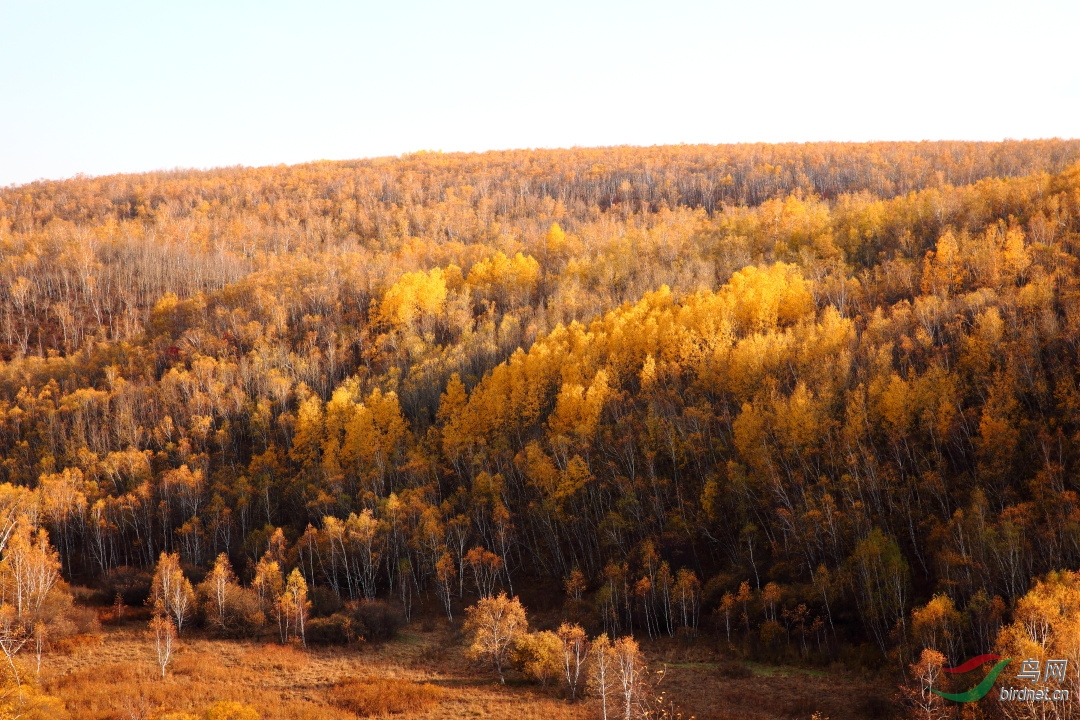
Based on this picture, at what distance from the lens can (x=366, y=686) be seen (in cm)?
4581

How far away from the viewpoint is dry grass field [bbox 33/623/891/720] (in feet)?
136

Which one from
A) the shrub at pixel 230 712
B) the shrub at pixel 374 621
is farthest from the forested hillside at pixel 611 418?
the shrub at pixel 230 712

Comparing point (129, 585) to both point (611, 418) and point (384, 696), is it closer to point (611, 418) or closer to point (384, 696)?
point (384, 696)

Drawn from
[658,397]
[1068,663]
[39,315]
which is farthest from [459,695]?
[39,315]

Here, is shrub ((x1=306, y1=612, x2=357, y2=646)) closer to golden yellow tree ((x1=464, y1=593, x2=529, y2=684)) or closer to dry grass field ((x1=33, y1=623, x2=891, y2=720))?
dry grass field ((x1=33, y1=623, x2=891, y2=720))

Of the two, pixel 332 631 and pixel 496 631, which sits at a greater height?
pixel 496 631

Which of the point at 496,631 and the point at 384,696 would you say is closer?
the point at 384,696

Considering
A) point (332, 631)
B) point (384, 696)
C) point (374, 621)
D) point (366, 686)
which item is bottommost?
point (332, 631)

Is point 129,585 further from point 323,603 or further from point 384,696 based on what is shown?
point 384,696

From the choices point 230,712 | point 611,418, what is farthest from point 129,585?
point 611,418

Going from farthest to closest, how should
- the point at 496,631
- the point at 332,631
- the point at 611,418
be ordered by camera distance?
the point at 611,418
the point at 332,631
the point at 496,631

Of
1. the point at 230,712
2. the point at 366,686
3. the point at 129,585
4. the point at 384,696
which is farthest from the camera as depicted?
the point at 129,585

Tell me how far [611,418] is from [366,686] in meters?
37.1

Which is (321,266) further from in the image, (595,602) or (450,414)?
(595,602)
